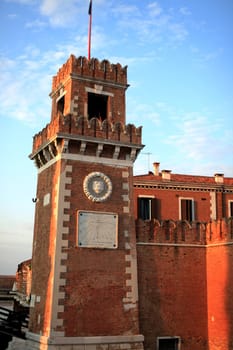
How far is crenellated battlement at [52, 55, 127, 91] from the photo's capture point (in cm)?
2066

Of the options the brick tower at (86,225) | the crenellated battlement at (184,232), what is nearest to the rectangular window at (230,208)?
the crenellated battlement at (184,232)

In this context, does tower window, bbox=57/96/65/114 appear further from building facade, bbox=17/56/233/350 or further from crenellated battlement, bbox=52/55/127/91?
crenellated battlement, bbox=52/55/127/91

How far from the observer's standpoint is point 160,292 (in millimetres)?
20594

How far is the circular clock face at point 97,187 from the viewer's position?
19266 millimetres

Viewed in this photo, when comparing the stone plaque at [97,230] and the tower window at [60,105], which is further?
the tower window at [60,105]

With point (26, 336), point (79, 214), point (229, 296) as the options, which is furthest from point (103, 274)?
point (229, 296)

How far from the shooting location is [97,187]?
63.6 ft

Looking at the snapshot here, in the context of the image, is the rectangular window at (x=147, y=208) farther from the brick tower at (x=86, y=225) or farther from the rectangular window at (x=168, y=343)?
the rectangular window at (x=168, y=343)

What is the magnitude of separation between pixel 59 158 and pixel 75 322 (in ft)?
22.0

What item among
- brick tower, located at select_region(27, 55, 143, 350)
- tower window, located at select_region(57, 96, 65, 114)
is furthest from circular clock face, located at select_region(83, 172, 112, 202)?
tower window, located at select_region(57, 96, 65, 114)

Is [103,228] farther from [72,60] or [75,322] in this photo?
[72,60]

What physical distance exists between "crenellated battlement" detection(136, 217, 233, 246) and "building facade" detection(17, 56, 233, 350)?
0.05 metres

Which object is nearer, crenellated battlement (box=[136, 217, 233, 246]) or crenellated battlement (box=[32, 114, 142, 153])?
crenellated battlement (box=[32, 114, 142, 153])

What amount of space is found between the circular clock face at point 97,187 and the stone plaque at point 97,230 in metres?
0.71
